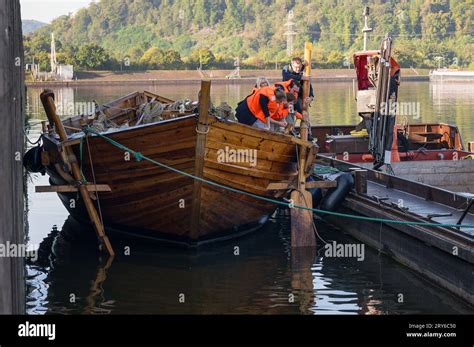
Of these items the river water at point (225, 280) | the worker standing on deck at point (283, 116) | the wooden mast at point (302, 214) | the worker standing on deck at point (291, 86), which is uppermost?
the worker standing on deck at point (291, 86)

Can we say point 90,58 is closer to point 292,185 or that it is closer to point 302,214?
point 292,185

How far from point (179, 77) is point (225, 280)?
9837 cm

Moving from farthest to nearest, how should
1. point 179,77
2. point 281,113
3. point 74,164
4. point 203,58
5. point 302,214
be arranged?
point 203,58, point 179,77, point 281,113, point 302,214, point 74,164

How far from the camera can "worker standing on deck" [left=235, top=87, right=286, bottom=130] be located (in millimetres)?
14984

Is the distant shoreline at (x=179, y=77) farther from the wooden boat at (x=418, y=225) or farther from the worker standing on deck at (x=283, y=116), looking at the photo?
the wooden boat at (x=418, y=225)

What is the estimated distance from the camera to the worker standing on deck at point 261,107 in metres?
15.0

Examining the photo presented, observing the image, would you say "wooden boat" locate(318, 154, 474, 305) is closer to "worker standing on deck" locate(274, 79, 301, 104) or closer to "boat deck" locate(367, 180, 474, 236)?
"boat deck" locate(367, 180, 474, 236)

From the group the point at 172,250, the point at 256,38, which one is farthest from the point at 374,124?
the point at 256,38

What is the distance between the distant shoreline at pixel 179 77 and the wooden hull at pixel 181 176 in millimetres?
86144

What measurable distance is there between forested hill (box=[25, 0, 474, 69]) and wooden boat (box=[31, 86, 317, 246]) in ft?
325

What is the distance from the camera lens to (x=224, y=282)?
1292 cm

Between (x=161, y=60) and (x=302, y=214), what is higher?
(x=161, y=60)

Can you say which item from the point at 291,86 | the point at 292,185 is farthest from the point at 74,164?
the point at 291,86

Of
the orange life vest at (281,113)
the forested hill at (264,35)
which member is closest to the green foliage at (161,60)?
the forested hill at (264,35)
